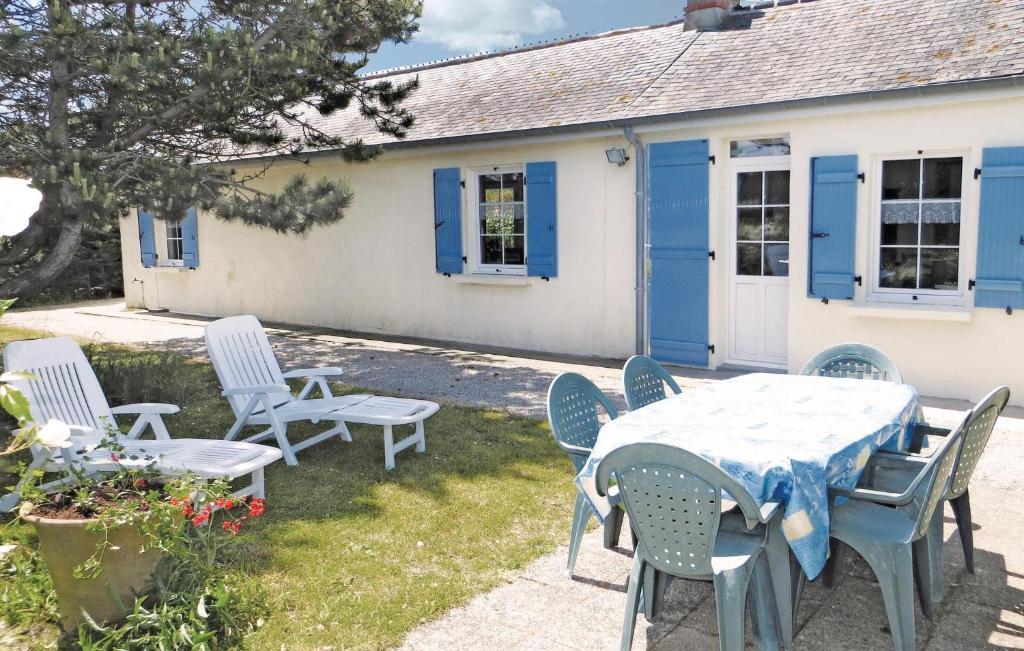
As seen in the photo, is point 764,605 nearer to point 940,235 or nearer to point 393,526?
point 393,526

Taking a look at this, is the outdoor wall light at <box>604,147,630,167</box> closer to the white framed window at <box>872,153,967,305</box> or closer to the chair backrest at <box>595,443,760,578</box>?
the white framed window at <box>872,153,967,305</box>

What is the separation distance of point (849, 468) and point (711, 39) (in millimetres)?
8237

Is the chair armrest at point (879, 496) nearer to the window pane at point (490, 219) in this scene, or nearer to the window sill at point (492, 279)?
the window sill at point (492, 279)

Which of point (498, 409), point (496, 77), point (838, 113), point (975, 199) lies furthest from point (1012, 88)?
point (496, 77)

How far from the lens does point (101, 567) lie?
3.22 m

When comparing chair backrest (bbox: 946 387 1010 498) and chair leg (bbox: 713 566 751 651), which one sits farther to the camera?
chair backrest (bbox: 946 387 1010 498)

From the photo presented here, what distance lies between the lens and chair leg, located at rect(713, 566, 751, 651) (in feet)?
9.57

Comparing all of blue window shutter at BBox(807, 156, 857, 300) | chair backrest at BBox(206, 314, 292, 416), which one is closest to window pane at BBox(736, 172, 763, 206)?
blue window shutter at BBox(807, 156, 857, 300)

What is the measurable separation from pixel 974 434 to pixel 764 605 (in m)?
1.11

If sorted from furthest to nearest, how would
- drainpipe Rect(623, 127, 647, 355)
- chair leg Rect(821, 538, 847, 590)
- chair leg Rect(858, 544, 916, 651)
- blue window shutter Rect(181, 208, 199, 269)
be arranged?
blue window shutter Rect(181, 208, 199, 269) < drainpipe Rect(623, 127, 647, 355) < chair leg Rect(821, 538, 847, 590) < chair leg Rect(858, 544, 916, 651)

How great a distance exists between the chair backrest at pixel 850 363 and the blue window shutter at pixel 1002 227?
2958 millimetres

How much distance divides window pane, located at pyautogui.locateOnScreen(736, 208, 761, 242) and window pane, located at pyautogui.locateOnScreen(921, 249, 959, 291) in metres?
1.67

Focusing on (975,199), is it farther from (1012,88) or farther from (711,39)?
(711,39)

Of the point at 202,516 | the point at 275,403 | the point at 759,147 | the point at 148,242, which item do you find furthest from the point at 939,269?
the point at 148,242
